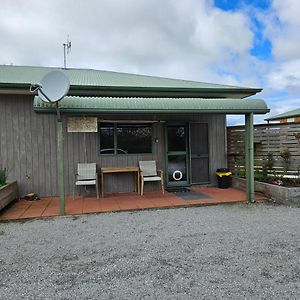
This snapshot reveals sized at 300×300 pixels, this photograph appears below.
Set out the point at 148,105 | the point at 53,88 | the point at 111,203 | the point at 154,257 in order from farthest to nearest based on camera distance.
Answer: the point at 111,203 < the point at 148,105 < the point at 53,88 < the point at 154,257

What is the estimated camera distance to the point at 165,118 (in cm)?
734

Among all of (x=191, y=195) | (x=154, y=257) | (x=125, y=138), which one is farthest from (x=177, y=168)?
(x=154, y=257)

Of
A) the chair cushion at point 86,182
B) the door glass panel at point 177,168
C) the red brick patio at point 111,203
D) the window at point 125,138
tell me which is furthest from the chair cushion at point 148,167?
the chair cushion at point 86,182

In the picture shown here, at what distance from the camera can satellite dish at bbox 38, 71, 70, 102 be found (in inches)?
178

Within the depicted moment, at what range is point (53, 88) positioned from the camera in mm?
4543

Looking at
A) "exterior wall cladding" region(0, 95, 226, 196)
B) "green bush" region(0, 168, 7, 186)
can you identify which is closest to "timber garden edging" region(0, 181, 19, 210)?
"green bush" region(0, 168, 7, 186)

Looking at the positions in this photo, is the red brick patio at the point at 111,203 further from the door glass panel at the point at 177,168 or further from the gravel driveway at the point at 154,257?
the door glass panel at the point at 177,168

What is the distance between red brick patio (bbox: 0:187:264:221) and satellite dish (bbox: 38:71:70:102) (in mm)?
2149

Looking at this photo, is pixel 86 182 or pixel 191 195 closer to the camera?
pixel 86 182

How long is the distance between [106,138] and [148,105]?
6.79ft

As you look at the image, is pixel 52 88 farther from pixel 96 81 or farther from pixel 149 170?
pixel 149 170

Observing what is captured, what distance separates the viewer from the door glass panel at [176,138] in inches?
294

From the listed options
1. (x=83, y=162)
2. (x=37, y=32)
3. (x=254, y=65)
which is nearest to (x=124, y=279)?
(x=83, y=162)

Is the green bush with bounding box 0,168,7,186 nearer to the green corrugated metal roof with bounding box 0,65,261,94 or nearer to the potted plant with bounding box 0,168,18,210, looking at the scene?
the potted plant with bounding box 0,168,18,210
